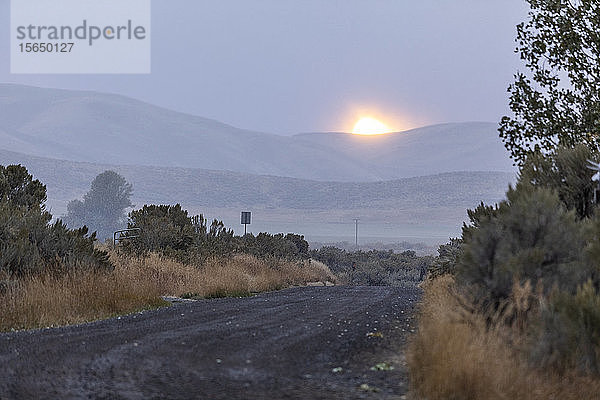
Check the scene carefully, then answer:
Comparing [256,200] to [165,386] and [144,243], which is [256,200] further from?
[165,386]

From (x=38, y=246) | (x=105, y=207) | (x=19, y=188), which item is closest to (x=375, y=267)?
(x=19, y=188)

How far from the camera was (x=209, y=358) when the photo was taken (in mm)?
10414

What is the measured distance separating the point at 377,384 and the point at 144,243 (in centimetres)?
2278

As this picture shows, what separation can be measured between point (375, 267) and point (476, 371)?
51991 mm

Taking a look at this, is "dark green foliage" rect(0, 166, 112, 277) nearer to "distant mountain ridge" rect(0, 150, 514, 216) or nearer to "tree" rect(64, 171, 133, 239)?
"tree" rect(64, 171, 133, 239)

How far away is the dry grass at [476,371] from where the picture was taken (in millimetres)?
8516

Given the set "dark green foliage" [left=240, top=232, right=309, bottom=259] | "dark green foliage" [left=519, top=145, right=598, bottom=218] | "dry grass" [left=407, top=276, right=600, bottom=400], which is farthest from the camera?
"dark green foliage" [left=240, top=232, right=309, bottom=259]

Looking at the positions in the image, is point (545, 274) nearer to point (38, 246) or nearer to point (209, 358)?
point (209, 358)

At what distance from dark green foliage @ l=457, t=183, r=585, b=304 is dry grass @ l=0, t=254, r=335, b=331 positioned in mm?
8174

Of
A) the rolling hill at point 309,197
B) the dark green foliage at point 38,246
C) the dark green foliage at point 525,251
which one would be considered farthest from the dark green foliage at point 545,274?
the rolling hill at point 309,197

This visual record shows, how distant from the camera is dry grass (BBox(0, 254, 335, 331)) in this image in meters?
15.7

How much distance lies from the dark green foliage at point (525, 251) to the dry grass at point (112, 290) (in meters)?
8.17

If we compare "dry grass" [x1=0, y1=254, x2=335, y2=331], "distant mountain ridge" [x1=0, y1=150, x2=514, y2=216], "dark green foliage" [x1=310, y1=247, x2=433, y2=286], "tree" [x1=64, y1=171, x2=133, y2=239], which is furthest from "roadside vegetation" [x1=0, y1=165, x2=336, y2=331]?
"distant mountain ridge" [x1=0, y1=150, x2=514, y2=216]

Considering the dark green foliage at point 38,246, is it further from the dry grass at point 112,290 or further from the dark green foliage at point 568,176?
the dark green foliage at point 568,176
